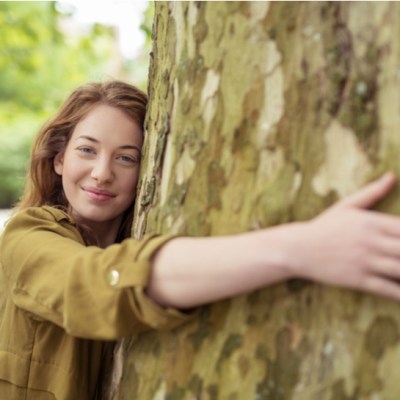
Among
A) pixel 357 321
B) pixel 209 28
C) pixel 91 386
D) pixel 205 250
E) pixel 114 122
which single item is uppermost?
pixel 209 28

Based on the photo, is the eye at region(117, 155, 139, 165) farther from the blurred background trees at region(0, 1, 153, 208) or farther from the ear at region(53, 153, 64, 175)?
the blurred background trees at region(0, 1, 153, 208)

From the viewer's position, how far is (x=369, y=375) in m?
1.41

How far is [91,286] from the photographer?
5.42ft

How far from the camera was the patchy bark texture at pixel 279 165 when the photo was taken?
141 cm

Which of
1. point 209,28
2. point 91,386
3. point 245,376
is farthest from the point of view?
point 91,386

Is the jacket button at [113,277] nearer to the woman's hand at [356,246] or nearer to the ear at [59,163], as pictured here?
the woman's hand at [356,246]

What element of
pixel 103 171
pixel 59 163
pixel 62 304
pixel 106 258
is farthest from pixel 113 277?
pixel 59 163

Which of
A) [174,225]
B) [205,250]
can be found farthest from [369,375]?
[174,225]

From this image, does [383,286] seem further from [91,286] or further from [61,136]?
[61,136]

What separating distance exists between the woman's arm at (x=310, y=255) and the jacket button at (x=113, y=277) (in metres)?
0.14

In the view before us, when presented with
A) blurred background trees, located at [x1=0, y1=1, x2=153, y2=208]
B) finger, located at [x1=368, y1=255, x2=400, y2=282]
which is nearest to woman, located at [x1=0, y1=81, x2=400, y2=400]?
finger, located at [x1=368, y1=255, x2=400, y2=282]

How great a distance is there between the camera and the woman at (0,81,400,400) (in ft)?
4.47

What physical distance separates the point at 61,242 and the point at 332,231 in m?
0.83

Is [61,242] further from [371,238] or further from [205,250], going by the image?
[371,238]
